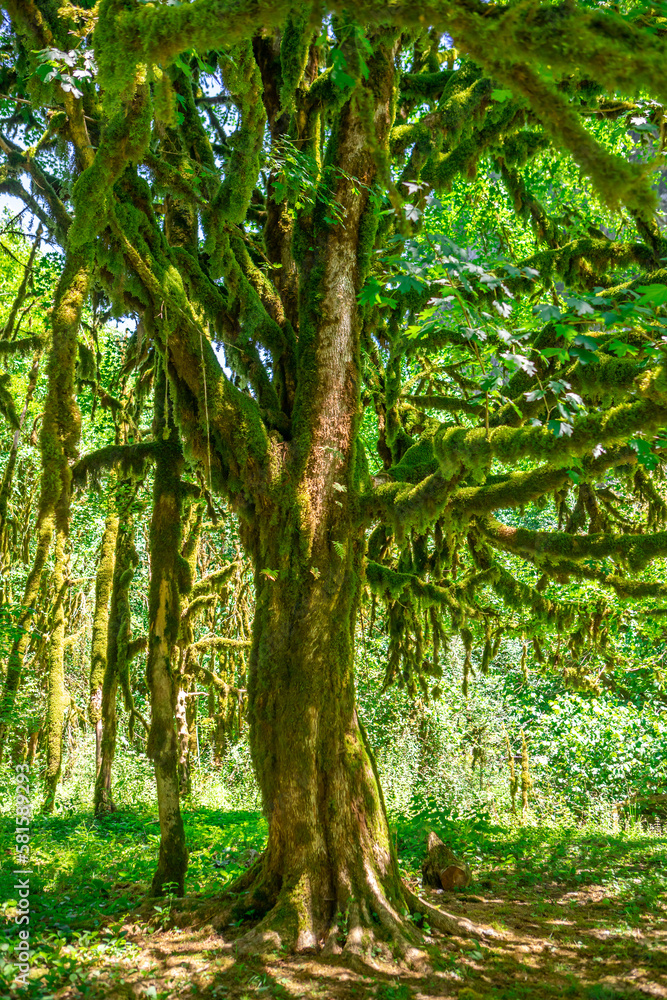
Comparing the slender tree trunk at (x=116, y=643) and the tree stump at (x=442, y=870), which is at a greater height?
the slender tree trunk at (x=116, y=643)

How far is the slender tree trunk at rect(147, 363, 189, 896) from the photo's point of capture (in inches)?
213

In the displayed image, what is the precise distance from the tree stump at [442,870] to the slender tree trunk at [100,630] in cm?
599

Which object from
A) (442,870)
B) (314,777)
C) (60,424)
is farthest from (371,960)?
(60,424)

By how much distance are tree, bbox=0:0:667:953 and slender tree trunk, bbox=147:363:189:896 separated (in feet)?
0.07

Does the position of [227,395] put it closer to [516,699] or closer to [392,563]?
[392,563]

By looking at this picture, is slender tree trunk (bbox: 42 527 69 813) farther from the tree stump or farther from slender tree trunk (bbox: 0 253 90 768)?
the tree stump

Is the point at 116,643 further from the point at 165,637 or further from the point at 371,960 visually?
the point at 371,960

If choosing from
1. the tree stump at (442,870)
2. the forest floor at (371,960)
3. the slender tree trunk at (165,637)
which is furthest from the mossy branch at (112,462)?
the tree stump at (442,870)

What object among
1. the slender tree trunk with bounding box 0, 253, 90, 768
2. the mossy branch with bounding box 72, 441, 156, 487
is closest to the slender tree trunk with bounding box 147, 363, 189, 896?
the mossy branch with bounding box 72, 441, 156, 487

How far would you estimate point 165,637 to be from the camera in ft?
18.7

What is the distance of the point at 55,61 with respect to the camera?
142 inches

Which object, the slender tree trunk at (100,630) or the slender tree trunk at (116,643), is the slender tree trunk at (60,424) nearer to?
the slender tree trunk at (116,643)

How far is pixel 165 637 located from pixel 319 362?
8.51 ft

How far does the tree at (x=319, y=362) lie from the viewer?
398 cm
